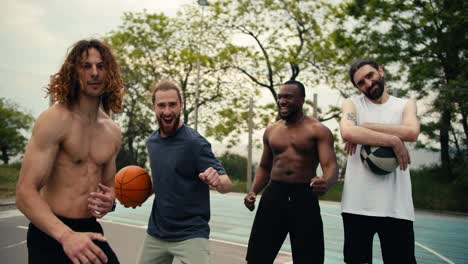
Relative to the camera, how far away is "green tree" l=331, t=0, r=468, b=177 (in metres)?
15.9

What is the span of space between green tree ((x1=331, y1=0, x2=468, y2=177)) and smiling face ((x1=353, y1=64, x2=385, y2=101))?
12675 millimetres

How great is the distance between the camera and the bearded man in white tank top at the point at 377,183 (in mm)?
3584

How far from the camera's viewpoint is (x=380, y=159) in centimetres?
356

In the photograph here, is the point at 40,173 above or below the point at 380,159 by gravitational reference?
below

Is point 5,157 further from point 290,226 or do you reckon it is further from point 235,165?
point 290,226

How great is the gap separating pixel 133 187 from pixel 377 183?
6.12ft

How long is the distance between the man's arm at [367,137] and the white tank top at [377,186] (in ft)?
0.30

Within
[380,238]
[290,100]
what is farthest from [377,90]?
[380,238]

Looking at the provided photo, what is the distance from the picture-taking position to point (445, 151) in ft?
53.2

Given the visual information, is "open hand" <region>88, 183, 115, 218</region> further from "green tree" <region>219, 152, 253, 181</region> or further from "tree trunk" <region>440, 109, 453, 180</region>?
"green tree" <region>219, 152, 253, 181</region>

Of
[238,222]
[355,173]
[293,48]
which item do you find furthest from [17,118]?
[355,173]

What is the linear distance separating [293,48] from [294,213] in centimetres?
1993

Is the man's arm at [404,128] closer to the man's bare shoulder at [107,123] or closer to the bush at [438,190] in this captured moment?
the man's bare shoulder at [107,123]

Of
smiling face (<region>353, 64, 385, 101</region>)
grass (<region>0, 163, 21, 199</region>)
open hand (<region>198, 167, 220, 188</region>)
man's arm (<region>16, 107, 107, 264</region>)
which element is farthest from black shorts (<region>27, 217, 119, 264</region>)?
grass (<region>0, 163, 21, 199</region>)
